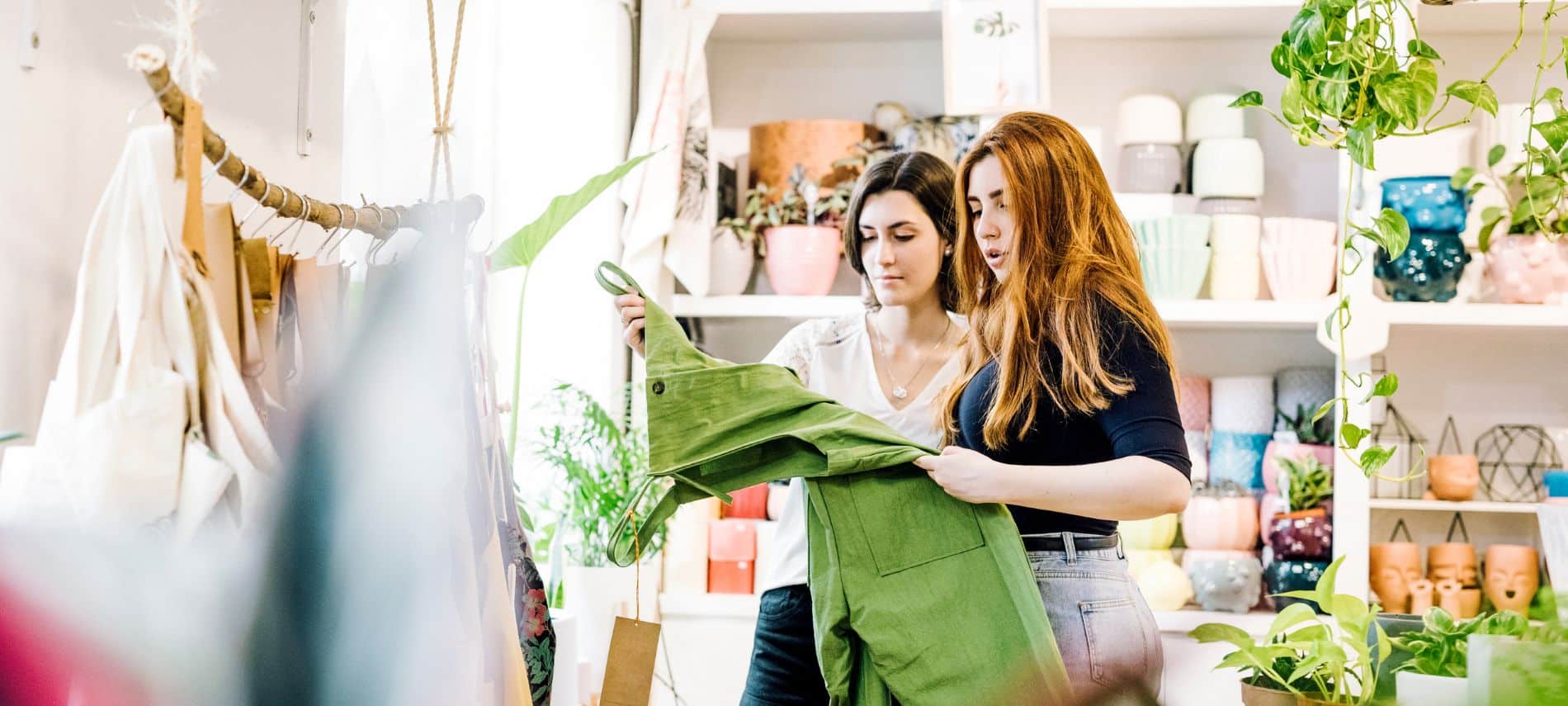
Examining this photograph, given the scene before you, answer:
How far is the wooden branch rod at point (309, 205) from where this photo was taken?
66 cm

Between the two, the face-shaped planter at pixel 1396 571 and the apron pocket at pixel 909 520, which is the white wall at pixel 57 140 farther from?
the face-shaped planter at pixel 1396 571

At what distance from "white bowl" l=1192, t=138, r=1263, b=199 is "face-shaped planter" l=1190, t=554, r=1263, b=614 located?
71cm

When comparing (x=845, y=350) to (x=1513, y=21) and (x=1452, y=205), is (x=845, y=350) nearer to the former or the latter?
(x=1452, y=205)

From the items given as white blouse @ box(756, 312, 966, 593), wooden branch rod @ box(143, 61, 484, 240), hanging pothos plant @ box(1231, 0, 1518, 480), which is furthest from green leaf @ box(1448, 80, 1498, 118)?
wooden branch rod @ box(143, 61, 484, 240)

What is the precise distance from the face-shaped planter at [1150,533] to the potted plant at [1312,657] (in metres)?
1.48

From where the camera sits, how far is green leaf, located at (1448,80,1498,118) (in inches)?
39.3

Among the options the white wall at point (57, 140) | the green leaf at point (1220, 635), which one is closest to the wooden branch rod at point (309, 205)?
the white wall at point (57, 140)

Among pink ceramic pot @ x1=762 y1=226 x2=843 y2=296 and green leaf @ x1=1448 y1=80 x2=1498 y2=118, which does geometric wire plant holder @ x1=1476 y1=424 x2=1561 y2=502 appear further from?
green leaf @ x1=1448 y1=80 x2=1498 y2=118

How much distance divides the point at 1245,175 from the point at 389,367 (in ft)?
6.61

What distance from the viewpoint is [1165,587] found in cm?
231

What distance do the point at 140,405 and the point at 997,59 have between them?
196 centimetres

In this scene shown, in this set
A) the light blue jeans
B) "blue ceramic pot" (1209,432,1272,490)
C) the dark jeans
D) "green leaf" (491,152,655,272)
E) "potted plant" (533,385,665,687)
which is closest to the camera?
"green leaf" (491,152,655,272)

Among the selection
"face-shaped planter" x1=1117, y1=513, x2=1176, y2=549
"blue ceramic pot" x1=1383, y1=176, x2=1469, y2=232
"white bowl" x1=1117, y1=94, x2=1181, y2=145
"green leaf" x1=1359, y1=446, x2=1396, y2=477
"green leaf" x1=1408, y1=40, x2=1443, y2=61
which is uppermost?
"white bowl" x1=1117, y1=94, x2=1181, y2=145

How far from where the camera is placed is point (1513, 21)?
242 centimetres
